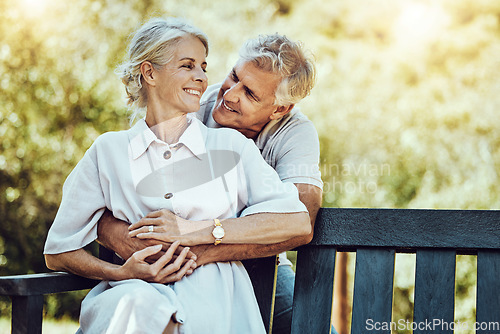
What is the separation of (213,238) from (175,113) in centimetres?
53

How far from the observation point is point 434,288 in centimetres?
202

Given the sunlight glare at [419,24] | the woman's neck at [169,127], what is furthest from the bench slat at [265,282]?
the sunlight glare at [419,24]

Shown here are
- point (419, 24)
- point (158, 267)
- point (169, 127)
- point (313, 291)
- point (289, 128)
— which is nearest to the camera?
point (158, 267)

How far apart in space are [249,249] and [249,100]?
0.74 metres

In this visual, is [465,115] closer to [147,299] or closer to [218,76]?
[218,76]

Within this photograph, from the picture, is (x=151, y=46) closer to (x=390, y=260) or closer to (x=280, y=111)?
(x=280, y=111)

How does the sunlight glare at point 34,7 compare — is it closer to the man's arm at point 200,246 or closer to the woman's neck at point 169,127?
the woman's neck at point 169,127

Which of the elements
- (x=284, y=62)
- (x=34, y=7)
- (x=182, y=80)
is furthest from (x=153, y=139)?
(x=34, y=7)

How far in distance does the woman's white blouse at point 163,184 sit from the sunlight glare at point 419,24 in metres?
6.24

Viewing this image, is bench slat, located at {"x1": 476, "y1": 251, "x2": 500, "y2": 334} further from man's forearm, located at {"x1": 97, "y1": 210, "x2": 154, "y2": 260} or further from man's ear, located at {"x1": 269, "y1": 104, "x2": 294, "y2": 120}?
man's forearm, located at {"x1": 97, "y1": 210, "x2": 154, "y2": 260}

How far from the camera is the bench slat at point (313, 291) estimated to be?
210cm

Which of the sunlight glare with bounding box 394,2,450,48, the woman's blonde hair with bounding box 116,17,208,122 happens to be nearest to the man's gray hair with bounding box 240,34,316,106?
the woman's blonde hair with bounding box 116,17,208,122

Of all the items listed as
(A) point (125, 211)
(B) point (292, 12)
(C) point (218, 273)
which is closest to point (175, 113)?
(A) point (125, 211)

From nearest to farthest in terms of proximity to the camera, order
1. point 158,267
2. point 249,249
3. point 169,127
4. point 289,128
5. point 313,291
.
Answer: point 158,267, point 249,249, point 313,291, point 169,127, point 289,128
